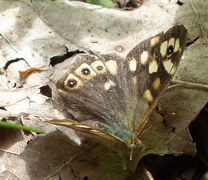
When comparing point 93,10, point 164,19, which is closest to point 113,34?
point 93,10

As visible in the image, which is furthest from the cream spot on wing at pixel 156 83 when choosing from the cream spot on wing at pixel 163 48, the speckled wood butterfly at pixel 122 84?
the cream spot on wing at pixel 163 48

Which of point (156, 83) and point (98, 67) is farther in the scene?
point (98, 67)

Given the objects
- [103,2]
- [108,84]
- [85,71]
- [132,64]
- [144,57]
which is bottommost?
[108,84]

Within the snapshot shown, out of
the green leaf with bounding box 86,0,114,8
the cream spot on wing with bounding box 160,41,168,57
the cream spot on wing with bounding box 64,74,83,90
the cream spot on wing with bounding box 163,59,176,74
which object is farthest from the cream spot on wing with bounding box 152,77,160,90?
the green leaf with bounding box 86,0,114,8

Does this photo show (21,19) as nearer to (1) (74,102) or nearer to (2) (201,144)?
(1) (74,102)

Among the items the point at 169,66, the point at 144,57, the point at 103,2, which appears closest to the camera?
the point at 169,66

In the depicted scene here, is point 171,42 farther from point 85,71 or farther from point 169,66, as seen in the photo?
point 85,71

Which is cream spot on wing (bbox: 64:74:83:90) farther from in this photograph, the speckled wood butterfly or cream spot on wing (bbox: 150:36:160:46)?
cream spot on wing (bbox: 150:36:160:46)

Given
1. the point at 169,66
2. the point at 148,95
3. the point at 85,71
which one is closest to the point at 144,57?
the point at 169,66
